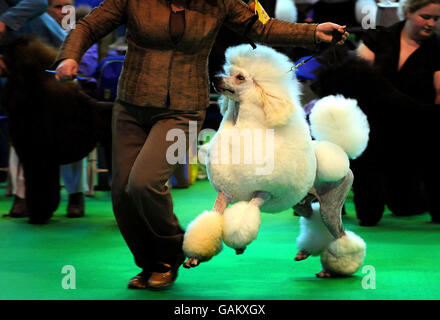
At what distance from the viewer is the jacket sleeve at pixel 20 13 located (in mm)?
4988

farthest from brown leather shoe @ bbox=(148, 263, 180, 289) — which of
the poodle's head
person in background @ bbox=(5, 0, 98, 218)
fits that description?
person in background @ bbox=(5, 0, 98, 218)

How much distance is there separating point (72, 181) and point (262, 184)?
2.79 metres

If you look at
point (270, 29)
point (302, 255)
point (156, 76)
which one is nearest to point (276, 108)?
point (270, 29)

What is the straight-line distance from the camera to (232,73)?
284cm

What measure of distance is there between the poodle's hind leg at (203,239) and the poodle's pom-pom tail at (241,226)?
4 centimetres

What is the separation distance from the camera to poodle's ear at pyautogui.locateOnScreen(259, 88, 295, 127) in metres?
2.77

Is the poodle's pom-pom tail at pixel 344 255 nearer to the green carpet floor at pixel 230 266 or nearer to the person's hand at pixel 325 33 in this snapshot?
the green carpet floor at pixel 230 266

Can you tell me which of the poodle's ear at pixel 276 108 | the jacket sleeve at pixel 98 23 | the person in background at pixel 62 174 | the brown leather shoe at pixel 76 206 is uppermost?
the jacket sleeve at pixel 98 23

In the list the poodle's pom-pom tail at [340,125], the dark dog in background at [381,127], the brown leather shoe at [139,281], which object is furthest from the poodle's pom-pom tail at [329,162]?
the dark dog in background at [381,127]

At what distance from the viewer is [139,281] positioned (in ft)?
10.3

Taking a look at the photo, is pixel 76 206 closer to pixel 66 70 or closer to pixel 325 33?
pixel 66 70

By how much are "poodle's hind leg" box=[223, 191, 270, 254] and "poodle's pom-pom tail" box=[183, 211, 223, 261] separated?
0.11 ft

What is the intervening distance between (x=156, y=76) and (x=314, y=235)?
1.14 m

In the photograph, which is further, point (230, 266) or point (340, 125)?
point (230, 266)
